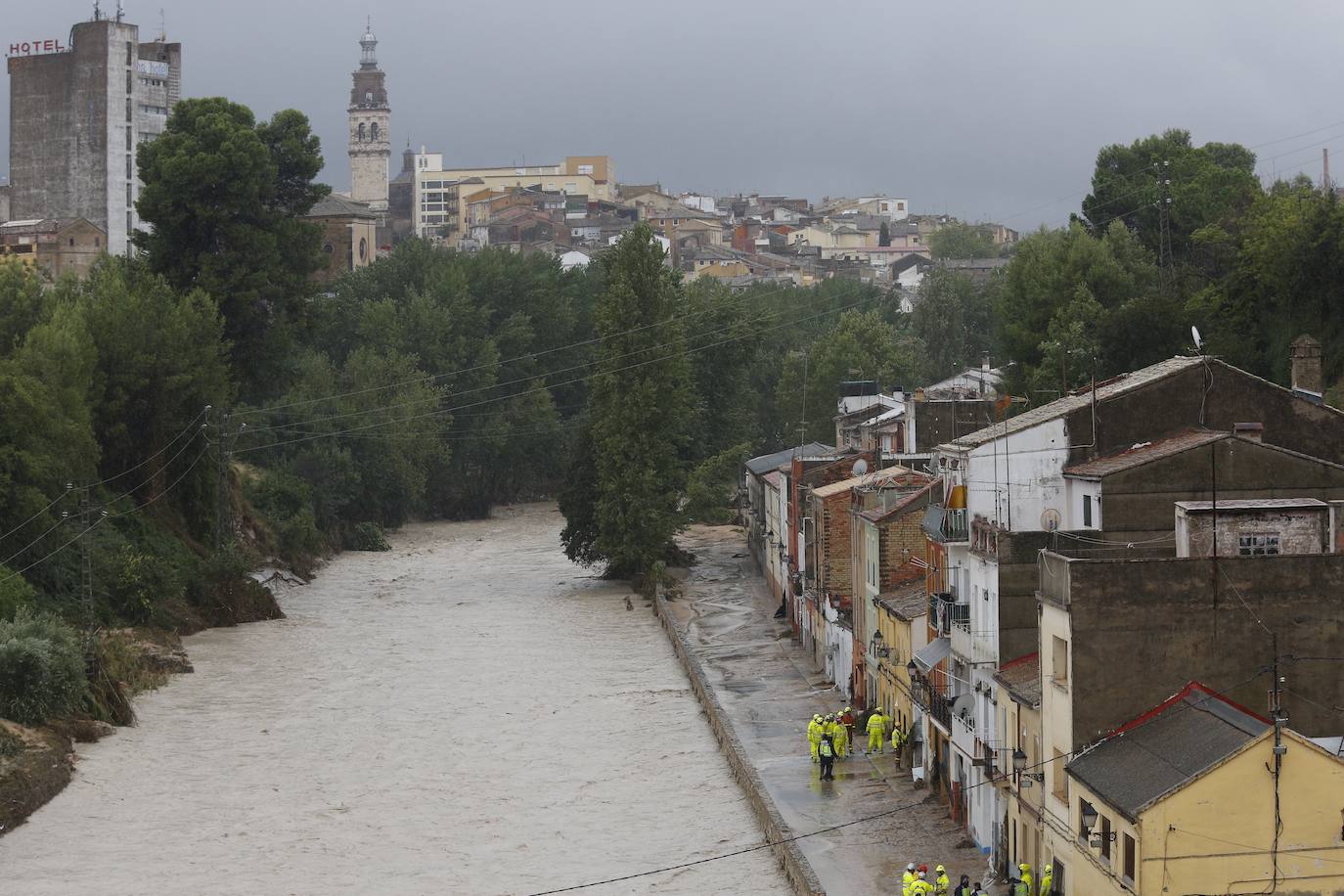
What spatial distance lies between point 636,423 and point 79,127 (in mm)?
65598

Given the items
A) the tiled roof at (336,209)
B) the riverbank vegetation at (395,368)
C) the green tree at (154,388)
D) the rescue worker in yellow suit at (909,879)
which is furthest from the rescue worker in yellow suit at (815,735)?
the tiled roof at (336,209)

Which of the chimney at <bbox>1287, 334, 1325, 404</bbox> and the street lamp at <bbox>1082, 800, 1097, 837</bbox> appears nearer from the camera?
the street lamp at <bbox>1082, 800, 1097, 837</bbox>

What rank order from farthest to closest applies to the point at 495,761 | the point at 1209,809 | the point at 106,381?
the point at 106,381
the point at 495,761
the point at 1209,809

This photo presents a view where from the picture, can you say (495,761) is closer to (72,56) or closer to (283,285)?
(283,285)

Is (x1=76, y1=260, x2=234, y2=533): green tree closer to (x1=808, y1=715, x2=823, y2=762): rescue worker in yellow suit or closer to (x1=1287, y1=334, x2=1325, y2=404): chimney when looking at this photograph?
(x1=808, y1=715, x2=823, y2=762): rescue worker in yellow suit

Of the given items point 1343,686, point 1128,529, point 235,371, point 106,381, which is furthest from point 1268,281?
point 235,371

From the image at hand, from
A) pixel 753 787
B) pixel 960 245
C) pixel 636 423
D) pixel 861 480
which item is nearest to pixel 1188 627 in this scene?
pixel 753 787

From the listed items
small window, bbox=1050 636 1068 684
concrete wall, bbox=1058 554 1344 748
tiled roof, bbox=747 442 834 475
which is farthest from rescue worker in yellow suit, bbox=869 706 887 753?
tiled roof, bbox=747 442 834 475

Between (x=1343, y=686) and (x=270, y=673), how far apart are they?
34409mm

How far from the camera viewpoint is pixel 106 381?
65.1 meters

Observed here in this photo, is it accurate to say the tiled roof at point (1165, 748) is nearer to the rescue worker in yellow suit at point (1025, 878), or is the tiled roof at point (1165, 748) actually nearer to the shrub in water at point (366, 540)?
the rescue worker in yellow suit at point (1025, 878)

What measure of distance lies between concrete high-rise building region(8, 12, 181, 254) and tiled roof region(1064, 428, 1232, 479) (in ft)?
321

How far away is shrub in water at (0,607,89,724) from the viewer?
42500 mm

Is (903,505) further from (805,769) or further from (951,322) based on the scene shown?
(951,322)
